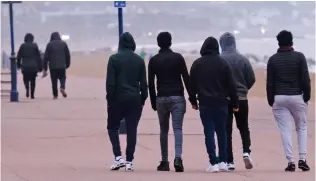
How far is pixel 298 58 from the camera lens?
38.7 feet

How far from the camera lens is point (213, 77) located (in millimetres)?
11656

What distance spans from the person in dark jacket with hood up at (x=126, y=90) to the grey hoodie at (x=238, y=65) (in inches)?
42.2

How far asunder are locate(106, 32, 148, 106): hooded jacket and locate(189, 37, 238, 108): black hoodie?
68 centimetres

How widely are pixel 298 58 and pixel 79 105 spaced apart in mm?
11883

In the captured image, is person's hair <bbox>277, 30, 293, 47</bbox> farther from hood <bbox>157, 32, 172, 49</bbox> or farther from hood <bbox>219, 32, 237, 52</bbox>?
hood <bbox>157, 32, 172, 49</bbox>

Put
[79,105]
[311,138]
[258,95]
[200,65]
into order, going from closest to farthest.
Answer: [200,65] → [311,138] → [79,105] → [258,95]

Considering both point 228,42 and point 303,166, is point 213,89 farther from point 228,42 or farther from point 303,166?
point 303,166

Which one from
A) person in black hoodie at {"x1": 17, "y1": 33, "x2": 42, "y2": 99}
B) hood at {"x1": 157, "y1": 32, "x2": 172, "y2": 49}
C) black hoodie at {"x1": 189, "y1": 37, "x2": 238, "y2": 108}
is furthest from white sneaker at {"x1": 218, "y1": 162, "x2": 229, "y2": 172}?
person in black hoodie at {"x1": 17, "y1": 33, "x2": 42, "y2": 99}

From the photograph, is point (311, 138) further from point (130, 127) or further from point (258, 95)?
point (258, 95)

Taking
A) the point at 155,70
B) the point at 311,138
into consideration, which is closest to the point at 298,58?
the point at 155,70

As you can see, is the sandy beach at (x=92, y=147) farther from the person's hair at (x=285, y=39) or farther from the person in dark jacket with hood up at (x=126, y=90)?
the person's hair at (x=285, y=39)

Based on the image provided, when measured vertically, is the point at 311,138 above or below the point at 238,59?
below

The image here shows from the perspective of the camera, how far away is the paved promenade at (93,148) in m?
11.5

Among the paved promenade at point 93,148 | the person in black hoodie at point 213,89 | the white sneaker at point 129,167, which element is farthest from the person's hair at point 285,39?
the white sneaker at point 129,167
